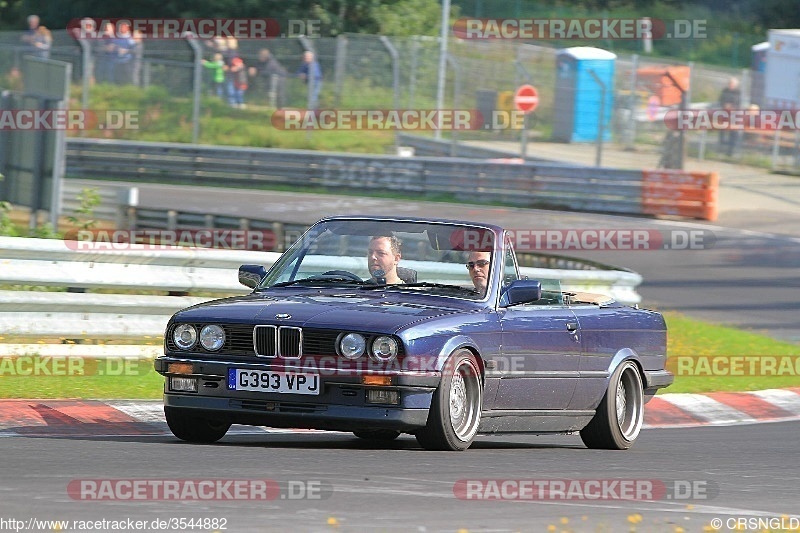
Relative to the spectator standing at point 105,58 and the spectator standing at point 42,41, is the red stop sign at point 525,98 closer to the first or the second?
the spectator standing at point 105,58

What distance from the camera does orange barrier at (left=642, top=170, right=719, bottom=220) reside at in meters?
27.3

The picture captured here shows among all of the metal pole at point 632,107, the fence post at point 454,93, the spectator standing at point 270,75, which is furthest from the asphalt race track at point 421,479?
the spectator standing at point 270,75

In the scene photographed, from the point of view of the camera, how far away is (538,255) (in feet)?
61.5

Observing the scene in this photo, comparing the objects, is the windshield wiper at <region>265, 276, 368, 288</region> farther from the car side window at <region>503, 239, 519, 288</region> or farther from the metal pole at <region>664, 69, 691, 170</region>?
the metal pole at <region>664, 69, 691, 170</region>

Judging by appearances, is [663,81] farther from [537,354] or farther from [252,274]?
[252,274]

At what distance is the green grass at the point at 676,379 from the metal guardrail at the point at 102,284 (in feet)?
1.19

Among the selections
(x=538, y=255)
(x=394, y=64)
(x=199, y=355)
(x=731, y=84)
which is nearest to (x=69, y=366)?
(x=199, y=355)

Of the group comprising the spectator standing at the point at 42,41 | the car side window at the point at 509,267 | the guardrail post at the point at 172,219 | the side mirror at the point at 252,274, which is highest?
the spectator standing at the point at 42,41

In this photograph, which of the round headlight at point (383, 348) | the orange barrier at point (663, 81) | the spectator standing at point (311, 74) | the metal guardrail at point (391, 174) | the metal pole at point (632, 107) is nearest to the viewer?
the round headlight at point (383, 348)

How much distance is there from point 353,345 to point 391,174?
22.5 metres

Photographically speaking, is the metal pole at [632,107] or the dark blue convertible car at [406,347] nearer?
the dark blue convertible car at [406,347]

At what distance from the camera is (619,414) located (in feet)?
33.0

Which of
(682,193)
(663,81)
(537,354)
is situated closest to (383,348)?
(537,354)

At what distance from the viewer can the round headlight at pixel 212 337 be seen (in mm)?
8125
